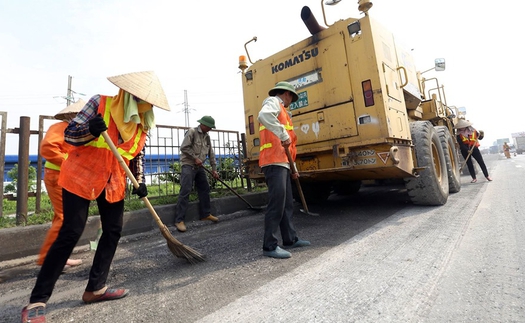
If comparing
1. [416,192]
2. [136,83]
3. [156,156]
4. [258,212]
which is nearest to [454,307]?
[136,83]

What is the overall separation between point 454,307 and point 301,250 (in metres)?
1.35

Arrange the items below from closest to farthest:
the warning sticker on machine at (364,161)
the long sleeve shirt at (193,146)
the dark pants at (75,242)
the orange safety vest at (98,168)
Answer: the dark pants at (75,242) → the orange safety vest at (98,168) → the warning sticker on machine at (364,161) → the long sleeve shirt at (193,146)

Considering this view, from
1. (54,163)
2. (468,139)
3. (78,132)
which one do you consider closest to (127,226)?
(54,163)

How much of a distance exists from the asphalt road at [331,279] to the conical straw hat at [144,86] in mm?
1378

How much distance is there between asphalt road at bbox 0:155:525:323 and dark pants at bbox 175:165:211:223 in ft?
2.67

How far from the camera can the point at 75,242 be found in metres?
1.69

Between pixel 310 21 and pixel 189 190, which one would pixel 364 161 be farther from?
pixel 189 190

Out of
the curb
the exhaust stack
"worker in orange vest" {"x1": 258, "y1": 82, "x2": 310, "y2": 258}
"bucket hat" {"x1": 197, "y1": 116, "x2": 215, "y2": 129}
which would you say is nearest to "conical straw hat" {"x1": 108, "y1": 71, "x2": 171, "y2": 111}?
"worker in orange vest" {"x1": 258, "y1": 82, "x2": 310, "y2": 258}

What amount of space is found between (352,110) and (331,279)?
Result: 8.07 feet

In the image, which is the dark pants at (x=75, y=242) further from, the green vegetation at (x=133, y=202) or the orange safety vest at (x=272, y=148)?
the green vegetation at (x=133, y=202)

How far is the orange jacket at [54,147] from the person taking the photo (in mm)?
2490

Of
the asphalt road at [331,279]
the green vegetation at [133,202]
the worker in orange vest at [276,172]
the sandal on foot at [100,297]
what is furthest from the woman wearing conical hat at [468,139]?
the sandal on foot at [100,297]

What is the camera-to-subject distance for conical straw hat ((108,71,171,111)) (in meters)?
1.84

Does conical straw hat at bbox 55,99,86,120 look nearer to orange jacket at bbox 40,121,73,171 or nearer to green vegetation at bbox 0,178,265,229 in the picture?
orange jacket at bbox 40,121,73,171
